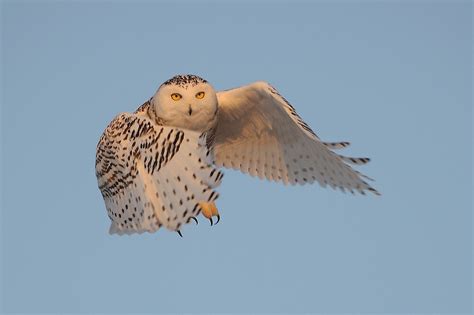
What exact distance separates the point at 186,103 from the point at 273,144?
1344mm

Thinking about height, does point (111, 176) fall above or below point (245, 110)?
below

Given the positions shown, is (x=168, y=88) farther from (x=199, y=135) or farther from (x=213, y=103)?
(x=199, y=135)

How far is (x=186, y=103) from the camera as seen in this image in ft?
38.6

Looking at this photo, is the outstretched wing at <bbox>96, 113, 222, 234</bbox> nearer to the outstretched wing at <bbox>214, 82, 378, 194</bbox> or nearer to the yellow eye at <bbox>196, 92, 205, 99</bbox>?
the yellow eye at <bbox>196, 92, 205, 99</bbox>

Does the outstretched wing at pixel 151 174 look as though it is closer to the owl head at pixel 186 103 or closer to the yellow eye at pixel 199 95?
the owl head at pixel 186 103

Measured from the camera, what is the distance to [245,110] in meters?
12.6

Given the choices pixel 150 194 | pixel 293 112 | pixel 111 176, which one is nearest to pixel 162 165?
pixel 150 194

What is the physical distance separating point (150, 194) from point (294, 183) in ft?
7.50

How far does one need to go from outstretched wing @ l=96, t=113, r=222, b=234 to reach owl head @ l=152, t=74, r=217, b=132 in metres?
0.40

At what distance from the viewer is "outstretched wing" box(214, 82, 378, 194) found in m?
12.2

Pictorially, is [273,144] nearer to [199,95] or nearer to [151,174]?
[199,95]

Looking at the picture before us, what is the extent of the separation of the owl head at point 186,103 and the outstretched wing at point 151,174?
0.40 meters

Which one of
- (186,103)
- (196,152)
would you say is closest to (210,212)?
(186,103)

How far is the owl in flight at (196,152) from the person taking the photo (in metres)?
10.4
